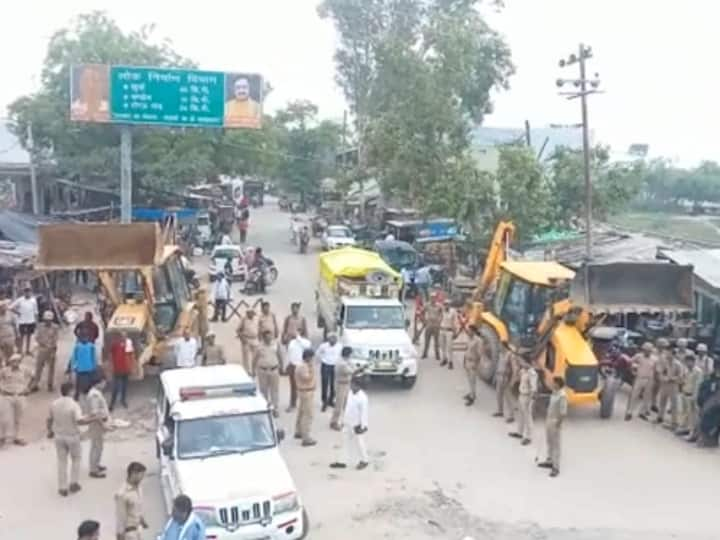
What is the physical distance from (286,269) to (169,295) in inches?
748

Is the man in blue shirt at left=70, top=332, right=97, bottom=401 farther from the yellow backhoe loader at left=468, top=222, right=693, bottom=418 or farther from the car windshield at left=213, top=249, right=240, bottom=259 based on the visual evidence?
the car windshield at left=213, top=249, right=240, bottom=259

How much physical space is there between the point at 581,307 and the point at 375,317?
15.3ft

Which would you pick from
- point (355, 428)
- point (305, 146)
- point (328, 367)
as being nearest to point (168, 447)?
point (355, 428)

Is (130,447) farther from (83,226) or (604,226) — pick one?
(604,226)

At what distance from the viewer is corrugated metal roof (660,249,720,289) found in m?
21.0

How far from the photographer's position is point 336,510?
44.0ft

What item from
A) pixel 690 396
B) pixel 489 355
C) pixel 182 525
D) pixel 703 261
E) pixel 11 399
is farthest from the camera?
pixel 703 261

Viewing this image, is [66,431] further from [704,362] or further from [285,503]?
[704,362]

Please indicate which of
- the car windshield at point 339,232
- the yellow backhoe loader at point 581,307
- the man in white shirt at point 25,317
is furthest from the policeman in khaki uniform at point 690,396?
the car windshield at point 339,232

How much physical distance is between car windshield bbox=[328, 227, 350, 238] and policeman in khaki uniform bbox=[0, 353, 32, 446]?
27.6m

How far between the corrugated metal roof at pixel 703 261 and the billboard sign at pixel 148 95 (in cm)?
1366

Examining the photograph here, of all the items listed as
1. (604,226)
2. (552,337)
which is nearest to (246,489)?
(552,337)

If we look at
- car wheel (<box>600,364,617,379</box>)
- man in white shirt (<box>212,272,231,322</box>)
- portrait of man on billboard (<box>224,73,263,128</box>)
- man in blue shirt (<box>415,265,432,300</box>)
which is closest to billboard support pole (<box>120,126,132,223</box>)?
portrait of man on billboard (<box>224,73,263,128</box>)

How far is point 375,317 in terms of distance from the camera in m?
21.1
